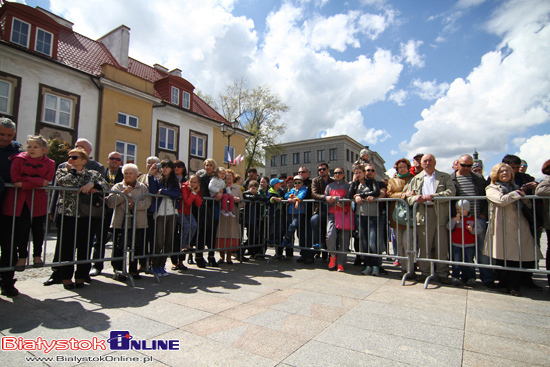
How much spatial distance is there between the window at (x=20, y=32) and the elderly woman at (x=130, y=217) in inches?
607

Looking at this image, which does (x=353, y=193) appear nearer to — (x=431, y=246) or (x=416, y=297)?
(x=431, y=246)

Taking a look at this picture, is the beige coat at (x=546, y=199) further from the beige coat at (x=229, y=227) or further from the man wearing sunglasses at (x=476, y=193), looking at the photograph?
the beige coat at (x=229, y=227)

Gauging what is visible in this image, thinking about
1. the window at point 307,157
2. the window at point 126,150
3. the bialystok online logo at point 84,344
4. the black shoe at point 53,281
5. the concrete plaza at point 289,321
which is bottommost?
the bialystok online logo at point 84,344

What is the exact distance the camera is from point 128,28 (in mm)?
20875

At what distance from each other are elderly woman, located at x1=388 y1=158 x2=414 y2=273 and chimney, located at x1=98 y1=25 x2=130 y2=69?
21605 mm

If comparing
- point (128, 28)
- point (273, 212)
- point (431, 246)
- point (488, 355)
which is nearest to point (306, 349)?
point (488, 355)

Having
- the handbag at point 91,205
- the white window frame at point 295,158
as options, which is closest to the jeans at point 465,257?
the handbag at point 91,205

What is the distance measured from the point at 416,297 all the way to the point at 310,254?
258 centimetres

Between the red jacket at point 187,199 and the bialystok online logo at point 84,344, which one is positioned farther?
the red jacket at point 187,199

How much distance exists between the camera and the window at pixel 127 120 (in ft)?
58.8

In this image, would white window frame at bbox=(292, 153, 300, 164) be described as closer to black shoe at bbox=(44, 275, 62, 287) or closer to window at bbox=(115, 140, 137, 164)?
window at bbox=(115, 140, 137, 164)

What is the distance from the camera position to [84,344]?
2.33 metres

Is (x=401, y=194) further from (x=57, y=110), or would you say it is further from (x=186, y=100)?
(x=186, y=100)

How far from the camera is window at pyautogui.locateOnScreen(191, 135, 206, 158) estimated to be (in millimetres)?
23219
